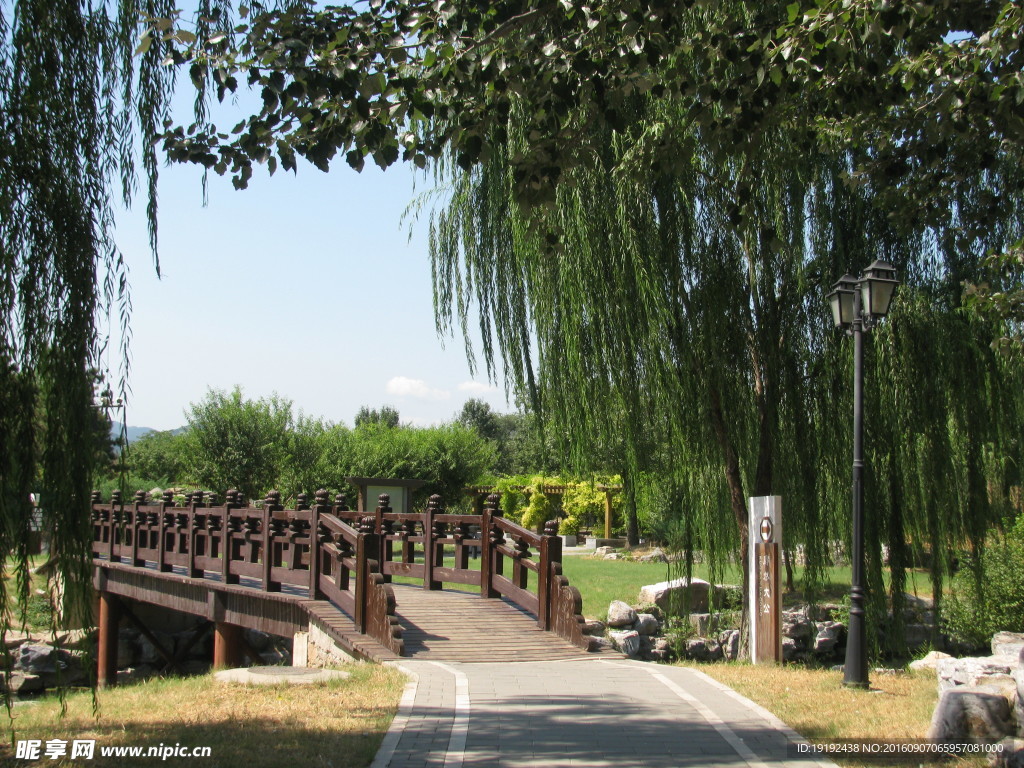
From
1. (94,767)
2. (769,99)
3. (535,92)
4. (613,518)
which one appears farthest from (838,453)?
(613,518)

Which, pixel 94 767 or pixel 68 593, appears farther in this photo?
pixel 94 767

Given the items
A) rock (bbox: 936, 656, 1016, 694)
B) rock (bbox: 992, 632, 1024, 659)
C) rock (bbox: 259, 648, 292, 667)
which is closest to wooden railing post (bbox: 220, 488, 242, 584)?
rock (bbox: 259, 648, 292, 667)

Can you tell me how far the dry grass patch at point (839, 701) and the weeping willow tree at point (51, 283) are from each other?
4983 millimetres

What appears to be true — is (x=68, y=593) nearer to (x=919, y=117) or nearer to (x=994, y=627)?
(x=919, y=117)

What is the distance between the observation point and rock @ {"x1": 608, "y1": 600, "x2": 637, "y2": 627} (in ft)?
60.5

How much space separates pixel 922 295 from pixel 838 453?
2.14 m

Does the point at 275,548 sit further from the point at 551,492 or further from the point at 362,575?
the point at 551,492

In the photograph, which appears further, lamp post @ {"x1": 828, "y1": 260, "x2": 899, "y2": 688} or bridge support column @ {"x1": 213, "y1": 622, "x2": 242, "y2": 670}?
bridge support column @ {"x1": 213, "y1": 622, "x2": 242, "y2": 670}

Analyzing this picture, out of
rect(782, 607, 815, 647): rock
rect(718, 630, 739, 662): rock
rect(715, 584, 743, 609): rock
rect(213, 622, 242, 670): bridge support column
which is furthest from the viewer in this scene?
rect(715, 584, 743, 609): rock

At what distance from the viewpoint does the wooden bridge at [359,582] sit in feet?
37.3

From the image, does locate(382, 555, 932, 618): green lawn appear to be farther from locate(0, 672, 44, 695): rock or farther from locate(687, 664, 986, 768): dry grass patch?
locate(0, 672, 44, 695): rock

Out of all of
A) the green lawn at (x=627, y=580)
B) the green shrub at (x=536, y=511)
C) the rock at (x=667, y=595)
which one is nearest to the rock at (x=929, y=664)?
the green lawn at (x=627, y=580)

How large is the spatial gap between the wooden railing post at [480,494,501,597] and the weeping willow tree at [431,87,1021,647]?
219cm

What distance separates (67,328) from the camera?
5.23m
